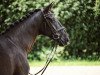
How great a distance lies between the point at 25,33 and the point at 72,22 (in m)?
13.2

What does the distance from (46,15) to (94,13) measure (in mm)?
12961

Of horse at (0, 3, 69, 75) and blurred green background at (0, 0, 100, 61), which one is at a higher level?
horse at (0, 3, 69, 75)

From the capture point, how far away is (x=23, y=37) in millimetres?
5703

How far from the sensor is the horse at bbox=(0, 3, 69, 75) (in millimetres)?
5148

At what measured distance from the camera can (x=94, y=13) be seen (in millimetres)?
18578

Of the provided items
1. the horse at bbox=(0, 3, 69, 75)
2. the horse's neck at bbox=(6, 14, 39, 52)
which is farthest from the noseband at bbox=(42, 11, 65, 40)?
the horse's neck at bbox=(6, 14, 39, 52)

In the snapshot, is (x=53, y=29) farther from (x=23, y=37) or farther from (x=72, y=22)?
(x=72, y=22)

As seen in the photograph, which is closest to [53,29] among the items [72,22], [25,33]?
[25,33]

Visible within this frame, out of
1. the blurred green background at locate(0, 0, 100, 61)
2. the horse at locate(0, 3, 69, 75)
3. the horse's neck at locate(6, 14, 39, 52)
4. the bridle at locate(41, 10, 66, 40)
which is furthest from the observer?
the blurred green background at locate(0, 0, 100, 61)

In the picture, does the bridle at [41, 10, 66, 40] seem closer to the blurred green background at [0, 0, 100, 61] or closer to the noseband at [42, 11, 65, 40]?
the noseband at [42, 11, 65, 40]

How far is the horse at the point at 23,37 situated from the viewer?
16.9 ft

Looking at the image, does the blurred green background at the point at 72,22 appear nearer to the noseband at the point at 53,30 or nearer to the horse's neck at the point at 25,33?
the noseband at the point at 53,30

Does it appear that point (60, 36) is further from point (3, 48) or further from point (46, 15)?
point (3, 48)

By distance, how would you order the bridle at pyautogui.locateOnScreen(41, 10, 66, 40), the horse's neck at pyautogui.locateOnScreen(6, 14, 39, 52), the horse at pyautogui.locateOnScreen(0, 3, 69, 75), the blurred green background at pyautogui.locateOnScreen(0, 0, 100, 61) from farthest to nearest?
the blurred green background at pyautogui.locateOnScreen(0, 0, 100, 61)
the bridle at pyautogui.locateOnScreen(41, 10, 66, 40)
the horse's neck at pyautogui.locateOnScreen(6, 14, 39, 52)
the horse at pyautogui.locateOnScreen(0, 3, 69, 75)
